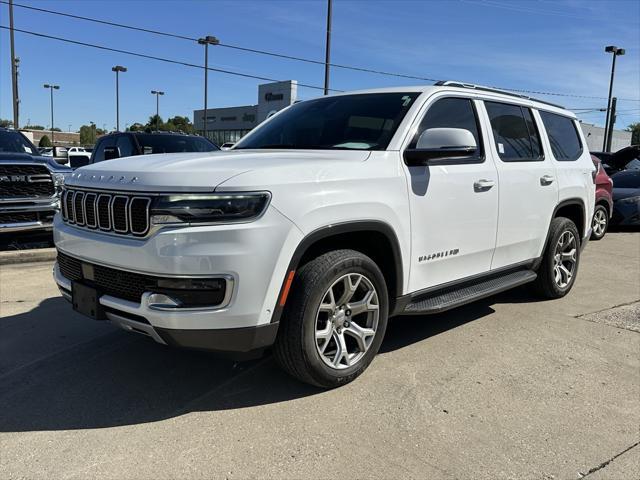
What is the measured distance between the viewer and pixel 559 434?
302cm

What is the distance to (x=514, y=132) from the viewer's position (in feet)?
16.1

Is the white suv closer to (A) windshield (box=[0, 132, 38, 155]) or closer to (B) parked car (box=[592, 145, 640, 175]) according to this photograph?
(A) windshield (box=[0, 132, 38, 155])

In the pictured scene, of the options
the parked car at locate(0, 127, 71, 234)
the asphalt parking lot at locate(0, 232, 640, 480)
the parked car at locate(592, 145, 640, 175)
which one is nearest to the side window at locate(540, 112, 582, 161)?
the asphalt parking lot at locate(0, 232, 640, 480)

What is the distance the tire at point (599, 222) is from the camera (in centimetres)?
1052

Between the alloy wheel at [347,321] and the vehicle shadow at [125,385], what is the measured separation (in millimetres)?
281

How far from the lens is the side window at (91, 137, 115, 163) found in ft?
32.4

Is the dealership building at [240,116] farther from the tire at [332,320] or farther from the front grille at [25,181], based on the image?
the tire at [332,320]

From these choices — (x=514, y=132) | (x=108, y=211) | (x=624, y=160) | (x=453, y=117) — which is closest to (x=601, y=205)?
(x=624, y=160)

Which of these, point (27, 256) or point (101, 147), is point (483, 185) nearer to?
point (27, 256)

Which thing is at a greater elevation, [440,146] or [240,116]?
[240,116]

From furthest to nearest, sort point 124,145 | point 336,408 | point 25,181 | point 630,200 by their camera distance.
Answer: point 630,200
point 124,145
point 25,181
point 336,408

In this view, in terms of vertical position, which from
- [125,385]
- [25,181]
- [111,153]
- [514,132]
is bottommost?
[125,385]

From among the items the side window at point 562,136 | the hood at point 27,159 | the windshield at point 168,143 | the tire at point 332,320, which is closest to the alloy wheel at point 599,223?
the side window at point 562,136

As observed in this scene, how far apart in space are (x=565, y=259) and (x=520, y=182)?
59.7 inches
